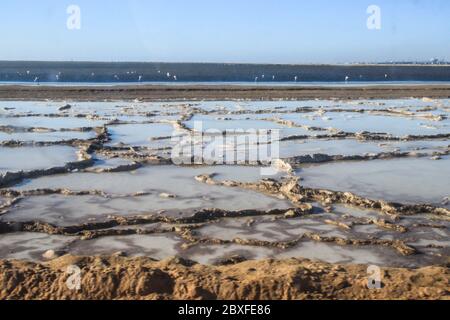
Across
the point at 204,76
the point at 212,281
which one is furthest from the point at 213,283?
the point at 204,76

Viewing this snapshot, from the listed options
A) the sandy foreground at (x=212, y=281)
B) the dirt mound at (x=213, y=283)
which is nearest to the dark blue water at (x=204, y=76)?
the sandy foreground at (x=212, y=281)

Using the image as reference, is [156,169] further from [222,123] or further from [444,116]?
[444,116]

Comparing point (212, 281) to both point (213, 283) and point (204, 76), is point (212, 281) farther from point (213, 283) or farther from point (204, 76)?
point (204, 76)

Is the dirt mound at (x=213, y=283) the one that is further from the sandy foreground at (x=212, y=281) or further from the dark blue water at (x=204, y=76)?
the dark blue water at (x=204, y=76)

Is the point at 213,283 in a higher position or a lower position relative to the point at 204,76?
lower

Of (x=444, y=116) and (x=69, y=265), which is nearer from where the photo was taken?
(x=69, y=265)

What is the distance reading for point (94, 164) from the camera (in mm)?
9055

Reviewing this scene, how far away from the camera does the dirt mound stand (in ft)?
13.0

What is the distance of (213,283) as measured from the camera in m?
4.07

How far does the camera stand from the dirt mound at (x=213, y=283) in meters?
3.95

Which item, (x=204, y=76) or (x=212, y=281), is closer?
(x=212, y=281)

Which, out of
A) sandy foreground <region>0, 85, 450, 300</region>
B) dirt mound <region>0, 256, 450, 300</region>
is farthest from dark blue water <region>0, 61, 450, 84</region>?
dirt mound <region>0, 256, 450, 300</region>
